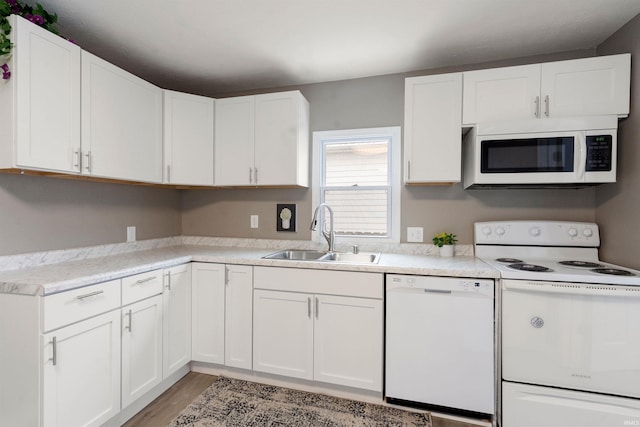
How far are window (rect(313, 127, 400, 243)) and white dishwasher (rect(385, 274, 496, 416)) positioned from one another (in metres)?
0.75

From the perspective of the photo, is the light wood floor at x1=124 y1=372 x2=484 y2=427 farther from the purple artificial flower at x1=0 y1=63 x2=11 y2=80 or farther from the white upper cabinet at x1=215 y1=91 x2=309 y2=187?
the purple artificial flower at x1=0 y1=63 x2=11 y2=80

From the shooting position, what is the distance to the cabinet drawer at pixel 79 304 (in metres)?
1.38

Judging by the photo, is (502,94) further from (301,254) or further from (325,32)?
(301,254)

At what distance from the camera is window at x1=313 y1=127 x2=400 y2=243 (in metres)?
2.57

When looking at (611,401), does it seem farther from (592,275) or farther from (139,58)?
(139,58)

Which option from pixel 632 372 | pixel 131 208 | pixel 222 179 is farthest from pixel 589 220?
pixel 131 208

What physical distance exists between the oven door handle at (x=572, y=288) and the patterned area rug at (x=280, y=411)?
977mm

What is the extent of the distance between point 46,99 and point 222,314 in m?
1.68

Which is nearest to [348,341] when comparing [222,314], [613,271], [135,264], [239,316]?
[239,316]

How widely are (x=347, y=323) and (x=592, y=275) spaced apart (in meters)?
1.39

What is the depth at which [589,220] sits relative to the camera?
7.09 feet

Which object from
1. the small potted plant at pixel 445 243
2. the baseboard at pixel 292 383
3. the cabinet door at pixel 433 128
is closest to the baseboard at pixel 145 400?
the baseboard at pixel 292 383

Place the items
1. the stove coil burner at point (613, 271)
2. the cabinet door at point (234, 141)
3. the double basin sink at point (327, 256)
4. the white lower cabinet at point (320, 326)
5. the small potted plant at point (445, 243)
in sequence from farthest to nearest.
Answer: the cabinet door at point (234, 141), the double basin sink at point (327, 256), the small potted plant at point (445, 243), the white lower cabinet at point (320, 326), the stove coil burner at point (613, 271)

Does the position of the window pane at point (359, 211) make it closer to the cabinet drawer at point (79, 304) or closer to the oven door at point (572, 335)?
the oven door at point (572, 335)
